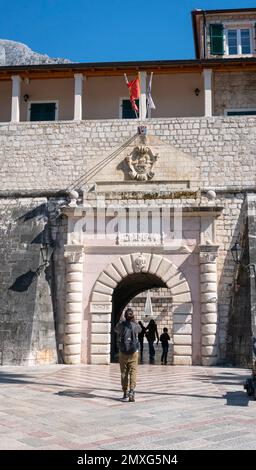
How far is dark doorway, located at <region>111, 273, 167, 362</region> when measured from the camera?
17.5 metres

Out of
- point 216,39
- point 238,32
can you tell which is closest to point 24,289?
point 216,39

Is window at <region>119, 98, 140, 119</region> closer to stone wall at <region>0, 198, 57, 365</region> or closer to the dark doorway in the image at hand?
stone wall at <region>0, 198, 57, 365</region>

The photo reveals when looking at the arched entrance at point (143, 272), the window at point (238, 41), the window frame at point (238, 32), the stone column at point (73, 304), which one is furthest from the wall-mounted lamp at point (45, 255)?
the window at point (238, 41)

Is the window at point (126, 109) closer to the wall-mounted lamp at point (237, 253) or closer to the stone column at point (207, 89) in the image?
the stone column at point (207, 89)

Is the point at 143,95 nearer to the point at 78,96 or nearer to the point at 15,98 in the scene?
the point at 78,96

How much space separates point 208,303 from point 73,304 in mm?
3995

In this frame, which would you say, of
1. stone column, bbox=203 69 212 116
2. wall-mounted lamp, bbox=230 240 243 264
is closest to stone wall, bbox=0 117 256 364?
wall-mounted lamp, bbox=230 240 243 264

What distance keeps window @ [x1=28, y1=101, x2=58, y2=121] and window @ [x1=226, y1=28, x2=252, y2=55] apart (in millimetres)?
9044

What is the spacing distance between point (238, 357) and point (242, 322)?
103 cm

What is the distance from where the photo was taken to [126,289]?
19547 millimetres

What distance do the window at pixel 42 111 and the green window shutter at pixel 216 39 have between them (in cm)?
829

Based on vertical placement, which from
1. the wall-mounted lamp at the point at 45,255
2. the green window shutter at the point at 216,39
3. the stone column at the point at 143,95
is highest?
the green window shutter at the point at 216,39

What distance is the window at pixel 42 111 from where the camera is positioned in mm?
20203
